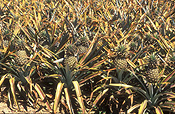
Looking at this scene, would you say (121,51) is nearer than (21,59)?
Yes

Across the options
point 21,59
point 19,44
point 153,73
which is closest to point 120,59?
point 153,73

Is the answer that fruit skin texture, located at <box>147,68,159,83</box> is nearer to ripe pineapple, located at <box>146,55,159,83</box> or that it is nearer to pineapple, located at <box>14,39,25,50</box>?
ripe pineapple, located at <box>146,55,159,83</box>

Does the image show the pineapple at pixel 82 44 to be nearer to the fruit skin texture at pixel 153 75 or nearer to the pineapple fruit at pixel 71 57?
the pineapple fruit at pixel 71 57

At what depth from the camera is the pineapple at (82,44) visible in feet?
9.80

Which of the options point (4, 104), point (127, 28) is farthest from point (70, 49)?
point (127, 28)

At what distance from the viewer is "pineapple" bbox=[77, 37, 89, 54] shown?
2.99 meters

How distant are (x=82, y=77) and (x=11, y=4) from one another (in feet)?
8.81

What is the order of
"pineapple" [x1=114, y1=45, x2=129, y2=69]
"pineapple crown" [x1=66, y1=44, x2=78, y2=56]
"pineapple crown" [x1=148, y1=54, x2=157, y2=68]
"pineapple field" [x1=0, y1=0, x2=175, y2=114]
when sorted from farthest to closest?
"pineapple crown" [x1=66, y1=44, x2=78, y2=56], "pineapple" [x1=114, y1=45, x2=129, y2=69], "pineapple field" [x1=0, y1=0, x2=175, y2=114], "pineapple crown" [x1=148, y1=54, x2=157, y2=68]

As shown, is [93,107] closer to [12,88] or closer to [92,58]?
[92,58]

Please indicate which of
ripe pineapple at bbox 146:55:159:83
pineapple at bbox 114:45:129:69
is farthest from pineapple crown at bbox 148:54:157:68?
pineapple at bbox 114:45:129:69

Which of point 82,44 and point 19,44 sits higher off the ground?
point 19,44

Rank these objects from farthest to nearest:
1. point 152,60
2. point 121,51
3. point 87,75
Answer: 1. point 87,75
2. point 121,51
3. point 152,60

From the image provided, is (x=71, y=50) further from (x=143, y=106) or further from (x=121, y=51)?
(x=143, y=106)

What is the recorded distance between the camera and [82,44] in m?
3.14
